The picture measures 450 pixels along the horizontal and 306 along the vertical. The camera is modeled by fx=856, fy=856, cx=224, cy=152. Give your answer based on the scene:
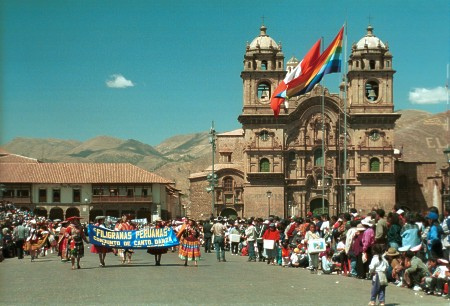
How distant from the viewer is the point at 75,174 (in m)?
84.8

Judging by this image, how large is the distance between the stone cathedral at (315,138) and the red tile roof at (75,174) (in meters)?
12.8

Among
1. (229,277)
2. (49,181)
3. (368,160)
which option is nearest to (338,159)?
(368,160)

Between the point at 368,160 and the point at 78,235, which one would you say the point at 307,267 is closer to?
the point at 78,235

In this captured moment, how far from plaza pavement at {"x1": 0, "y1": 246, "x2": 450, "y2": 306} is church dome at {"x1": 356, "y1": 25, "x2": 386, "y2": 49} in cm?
5139

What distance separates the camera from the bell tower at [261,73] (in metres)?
73.2

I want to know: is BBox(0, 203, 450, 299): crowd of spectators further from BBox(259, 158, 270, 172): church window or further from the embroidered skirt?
BBox(259, 158, 270, 172): church window

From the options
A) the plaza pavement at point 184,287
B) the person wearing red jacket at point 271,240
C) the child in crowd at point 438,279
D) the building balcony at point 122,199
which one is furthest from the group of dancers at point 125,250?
the building balcony at point 122,199

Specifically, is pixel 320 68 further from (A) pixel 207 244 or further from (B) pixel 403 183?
(B) pixel 403 183

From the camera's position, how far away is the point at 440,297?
17.1 meters

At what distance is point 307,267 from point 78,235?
7078 mm

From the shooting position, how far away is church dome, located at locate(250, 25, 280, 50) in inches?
2940

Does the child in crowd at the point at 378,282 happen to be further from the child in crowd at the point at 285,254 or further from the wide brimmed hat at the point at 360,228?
the child in crowd at the point at 285,254

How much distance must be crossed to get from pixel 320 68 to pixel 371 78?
1531 inches

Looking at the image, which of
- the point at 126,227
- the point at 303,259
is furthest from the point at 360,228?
the point at 126,227
